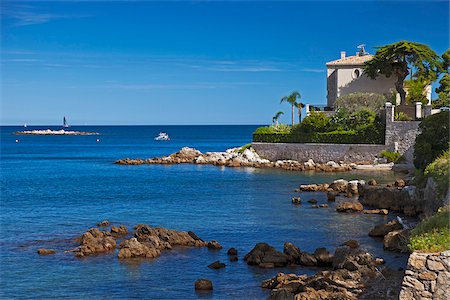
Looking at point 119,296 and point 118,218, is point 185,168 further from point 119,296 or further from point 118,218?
point 119,296

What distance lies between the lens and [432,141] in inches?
1658

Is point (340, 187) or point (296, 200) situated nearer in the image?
point (296, 200)

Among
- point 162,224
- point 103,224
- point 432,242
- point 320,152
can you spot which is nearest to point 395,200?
point 162,224

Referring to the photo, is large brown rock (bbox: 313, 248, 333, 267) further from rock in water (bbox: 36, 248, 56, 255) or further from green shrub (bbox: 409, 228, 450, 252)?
rock in water (bbox: 36, 248, 56, 255)

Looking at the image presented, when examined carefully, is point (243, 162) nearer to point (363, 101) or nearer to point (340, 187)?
point (363, 101)

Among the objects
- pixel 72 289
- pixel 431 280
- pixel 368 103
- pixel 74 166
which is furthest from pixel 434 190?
pixel 74 166

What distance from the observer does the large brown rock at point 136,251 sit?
25.3m

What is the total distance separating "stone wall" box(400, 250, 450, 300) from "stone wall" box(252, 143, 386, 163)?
163 ft

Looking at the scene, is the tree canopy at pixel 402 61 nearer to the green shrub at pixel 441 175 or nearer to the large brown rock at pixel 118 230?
the green shrub at pixel 441 175

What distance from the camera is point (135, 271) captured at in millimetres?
23344

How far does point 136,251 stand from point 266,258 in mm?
5736

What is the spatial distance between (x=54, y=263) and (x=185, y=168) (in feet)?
150

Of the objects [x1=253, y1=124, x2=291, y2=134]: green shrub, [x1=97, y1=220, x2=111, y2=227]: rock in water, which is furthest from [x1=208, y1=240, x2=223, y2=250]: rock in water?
[x1=253, y1=124, x2=291, y2=134]: green shrub

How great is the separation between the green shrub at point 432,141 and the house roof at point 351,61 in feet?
97.6
